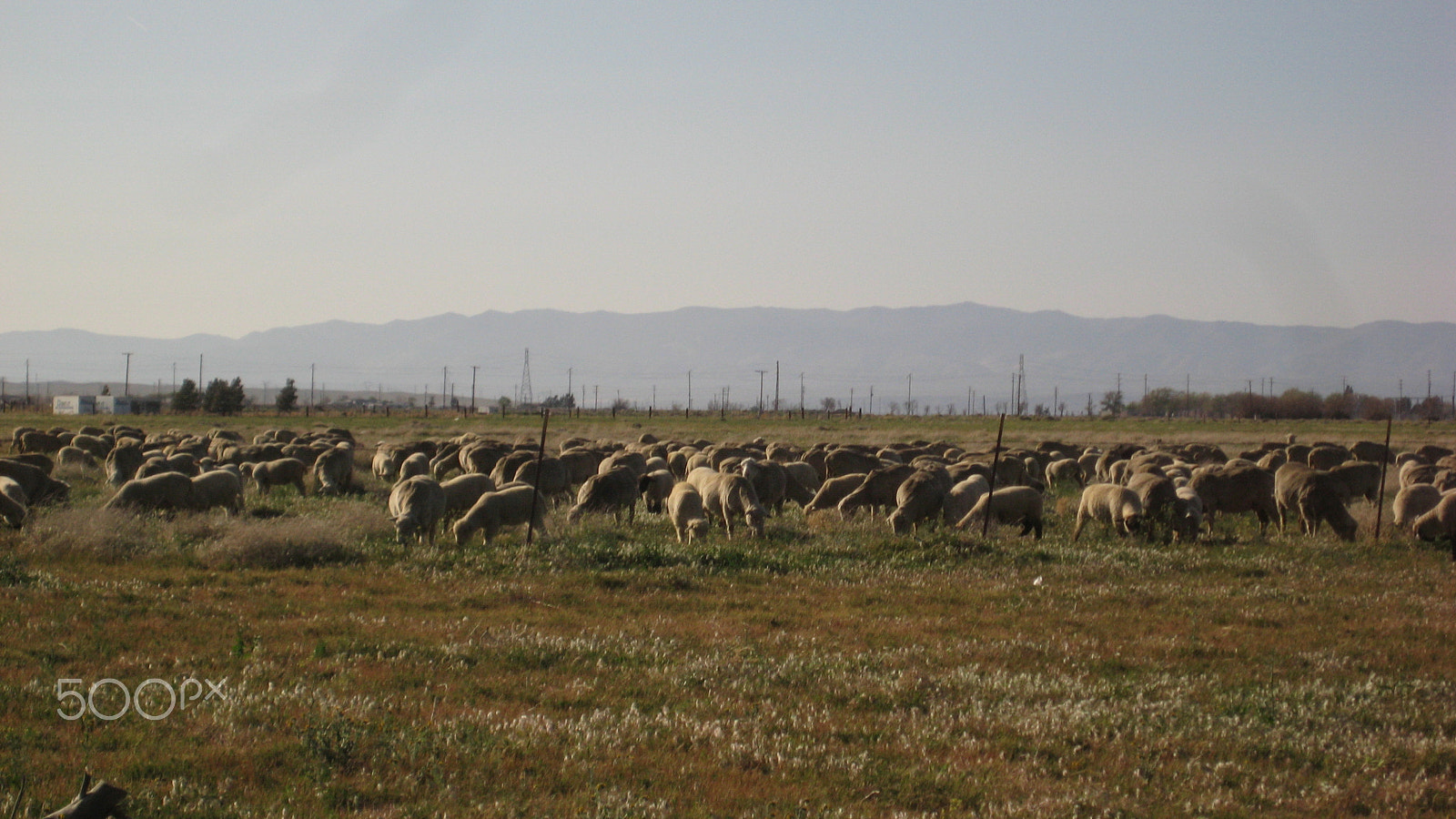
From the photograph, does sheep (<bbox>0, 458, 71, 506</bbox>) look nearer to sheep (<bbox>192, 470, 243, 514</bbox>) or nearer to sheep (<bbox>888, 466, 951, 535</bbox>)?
sheep (<bbox>192, 470, 243, 514</bbox>)

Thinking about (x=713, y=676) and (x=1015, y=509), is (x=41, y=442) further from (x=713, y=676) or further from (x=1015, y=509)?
(x=713, y=676)

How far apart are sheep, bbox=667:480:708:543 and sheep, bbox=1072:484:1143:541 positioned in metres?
7.12

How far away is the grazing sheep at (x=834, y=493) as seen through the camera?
22.9 m

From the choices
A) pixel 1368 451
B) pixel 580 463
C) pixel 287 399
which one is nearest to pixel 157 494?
pixel 580 463

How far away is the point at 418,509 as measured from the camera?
59.1 feet

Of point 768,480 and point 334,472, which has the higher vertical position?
point 768,480

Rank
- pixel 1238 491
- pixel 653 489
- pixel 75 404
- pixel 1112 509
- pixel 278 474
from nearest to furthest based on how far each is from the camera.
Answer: pixel 1112 509, pixel 1238 491, pixel 653 489, pixel 278 474, pixel 75 404

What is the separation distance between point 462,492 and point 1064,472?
67.2 ft

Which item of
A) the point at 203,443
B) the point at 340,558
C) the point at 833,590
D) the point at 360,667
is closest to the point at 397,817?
the point at 360,667

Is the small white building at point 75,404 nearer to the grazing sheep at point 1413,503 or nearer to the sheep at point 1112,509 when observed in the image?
the sheep at point 1112,509

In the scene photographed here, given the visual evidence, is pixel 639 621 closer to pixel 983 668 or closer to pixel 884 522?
pixel 983 668

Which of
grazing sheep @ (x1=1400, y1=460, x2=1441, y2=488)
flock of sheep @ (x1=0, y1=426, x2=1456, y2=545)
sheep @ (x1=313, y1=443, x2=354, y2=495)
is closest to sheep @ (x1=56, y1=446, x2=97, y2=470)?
flock of sheep @ (x1=0, y1=426, x2=1456, y2=545)

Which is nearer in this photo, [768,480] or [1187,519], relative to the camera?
[1187,519]

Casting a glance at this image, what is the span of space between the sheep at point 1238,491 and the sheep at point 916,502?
19.0 ft
